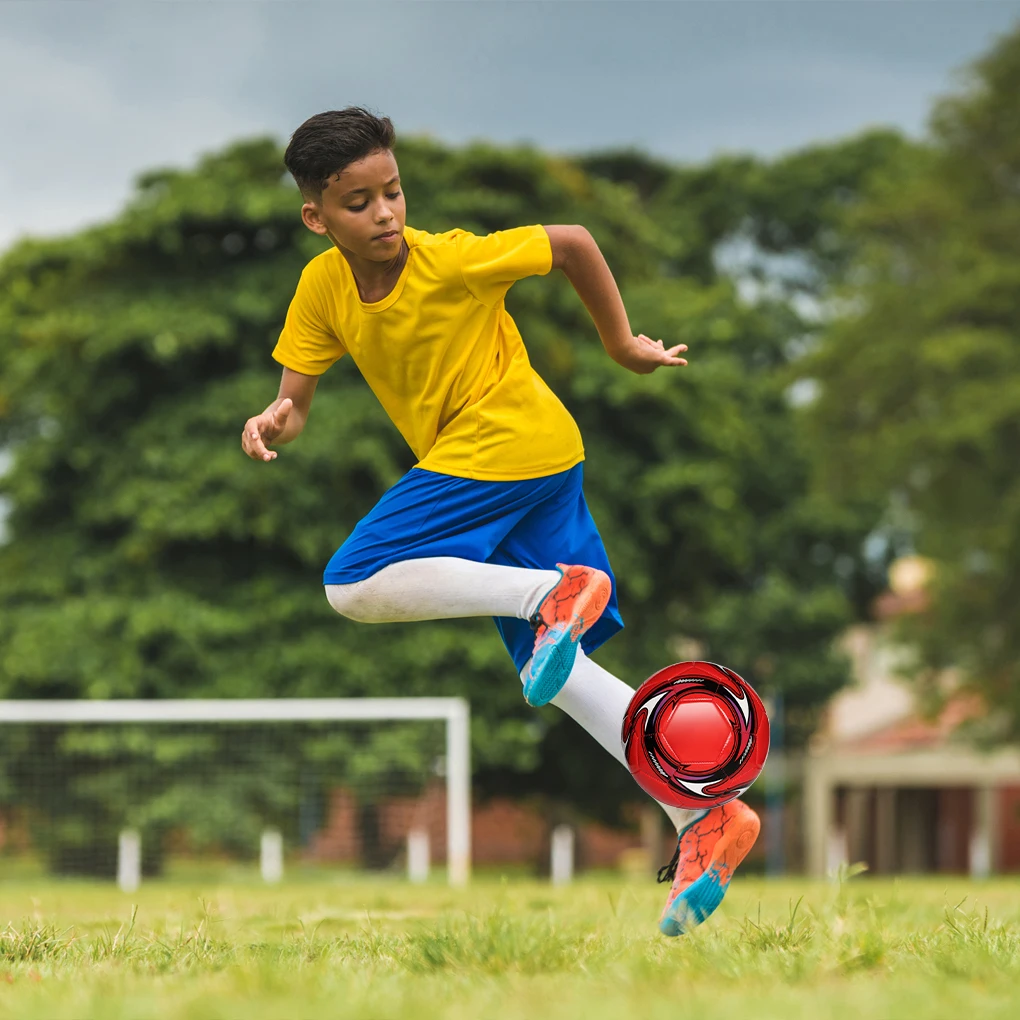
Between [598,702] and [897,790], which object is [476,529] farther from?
[897,790]

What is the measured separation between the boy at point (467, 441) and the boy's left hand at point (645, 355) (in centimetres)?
8

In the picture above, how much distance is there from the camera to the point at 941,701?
2620 centimetres

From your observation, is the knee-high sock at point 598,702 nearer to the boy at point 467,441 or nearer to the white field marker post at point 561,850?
the boy at point 467,441

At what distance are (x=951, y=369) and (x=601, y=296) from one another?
19933mm

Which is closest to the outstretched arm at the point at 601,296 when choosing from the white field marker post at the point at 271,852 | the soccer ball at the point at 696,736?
the soccer ball at the point at 696,736

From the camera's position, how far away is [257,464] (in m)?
20.1

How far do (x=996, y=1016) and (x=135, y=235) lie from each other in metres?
20.4

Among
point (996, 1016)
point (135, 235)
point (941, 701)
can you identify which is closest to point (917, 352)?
point (941, 701)

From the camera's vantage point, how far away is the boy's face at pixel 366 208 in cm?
383

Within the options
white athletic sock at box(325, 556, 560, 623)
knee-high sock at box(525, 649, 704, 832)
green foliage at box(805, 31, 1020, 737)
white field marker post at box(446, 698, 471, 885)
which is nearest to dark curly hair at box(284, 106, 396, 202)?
white athletic sock at box(325, 556, 560, 623)

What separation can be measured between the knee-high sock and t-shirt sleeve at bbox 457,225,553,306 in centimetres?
101

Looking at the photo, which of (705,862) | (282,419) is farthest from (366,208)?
(705,862)

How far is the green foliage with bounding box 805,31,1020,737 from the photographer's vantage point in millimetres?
23172

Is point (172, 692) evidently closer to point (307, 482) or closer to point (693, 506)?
point (307, 482)
